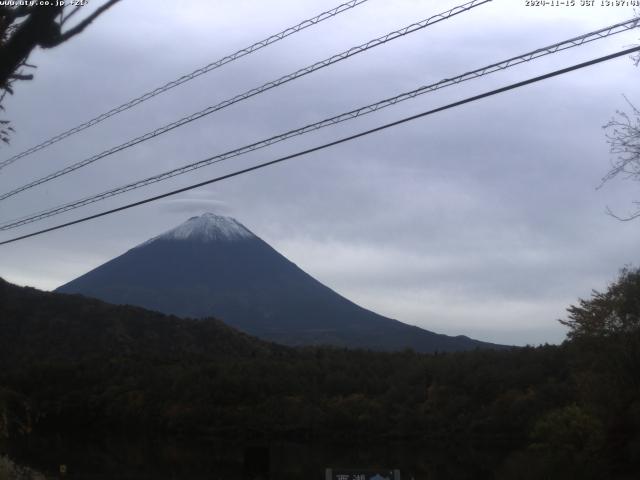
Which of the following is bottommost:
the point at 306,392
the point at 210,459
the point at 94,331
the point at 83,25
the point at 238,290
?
the point at 210,459

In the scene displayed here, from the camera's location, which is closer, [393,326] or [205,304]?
[393,326]

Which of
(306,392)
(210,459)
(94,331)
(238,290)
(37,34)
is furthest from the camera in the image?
(238,290)

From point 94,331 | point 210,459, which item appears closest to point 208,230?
point 94,331

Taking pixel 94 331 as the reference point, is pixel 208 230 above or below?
above

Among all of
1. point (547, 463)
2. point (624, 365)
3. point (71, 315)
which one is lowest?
point (547, 463)

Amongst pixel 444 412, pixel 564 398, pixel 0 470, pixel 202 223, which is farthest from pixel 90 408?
pixel 202 223

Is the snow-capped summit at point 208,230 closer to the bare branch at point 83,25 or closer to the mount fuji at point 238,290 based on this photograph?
the mount fuji at point 238,290

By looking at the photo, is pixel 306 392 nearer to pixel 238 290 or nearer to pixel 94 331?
pixel 94 331

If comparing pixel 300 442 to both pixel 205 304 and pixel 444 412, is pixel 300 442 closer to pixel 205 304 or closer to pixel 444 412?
pixel 444 412
